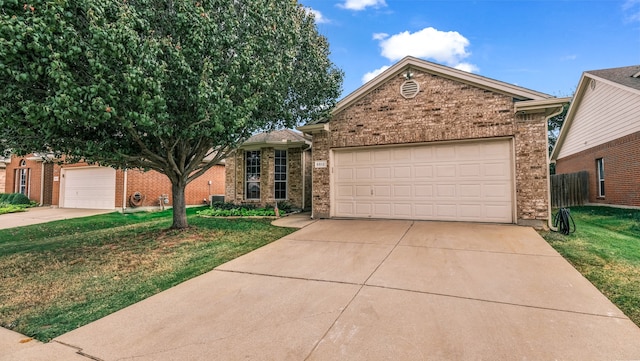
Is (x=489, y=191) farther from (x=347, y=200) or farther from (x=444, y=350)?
(x=444, y=350)

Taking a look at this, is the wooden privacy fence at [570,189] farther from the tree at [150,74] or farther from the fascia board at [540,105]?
the tree at [150,74]

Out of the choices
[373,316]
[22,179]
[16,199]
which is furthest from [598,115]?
[22,179]

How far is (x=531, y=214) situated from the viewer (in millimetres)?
7324

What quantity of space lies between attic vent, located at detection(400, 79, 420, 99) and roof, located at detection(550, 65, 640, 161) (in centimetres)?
849

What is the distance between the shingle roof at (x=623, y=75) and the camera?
1111cm

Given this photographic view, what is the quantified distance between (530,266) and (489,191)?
12.6 ft

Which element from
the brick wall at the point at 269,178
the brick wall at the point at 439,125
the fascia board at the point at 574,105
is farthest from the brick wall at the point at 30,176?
the fascia board at the point at 574,105

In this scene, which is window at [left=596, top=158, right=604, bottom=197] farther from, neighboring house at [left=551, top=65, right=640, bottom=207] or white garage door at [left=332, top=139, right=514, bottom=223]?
white garage door at [left=332, top=139, right=514, bottom=223]

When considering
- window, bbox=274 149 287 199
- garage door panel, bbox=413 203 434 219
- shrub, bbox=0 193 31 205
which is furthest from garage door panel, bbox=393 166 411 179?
shrub, bbox=0 193 31 205

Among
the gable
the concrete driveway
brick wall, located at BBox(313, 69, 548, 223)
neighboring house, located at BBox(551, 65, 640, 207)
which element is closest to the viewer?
the concrete driveway

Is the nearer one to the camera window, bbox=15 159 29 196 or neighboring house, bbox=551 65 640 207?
neighboring house, bbox=551 65 640 207

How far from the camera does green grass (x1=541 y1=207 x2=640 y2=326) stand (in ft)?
11.2

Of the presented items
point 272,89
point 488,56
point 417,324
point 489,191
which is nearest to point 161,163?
point 272,89

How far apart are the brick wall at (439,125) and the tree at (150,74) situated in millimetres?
1717
